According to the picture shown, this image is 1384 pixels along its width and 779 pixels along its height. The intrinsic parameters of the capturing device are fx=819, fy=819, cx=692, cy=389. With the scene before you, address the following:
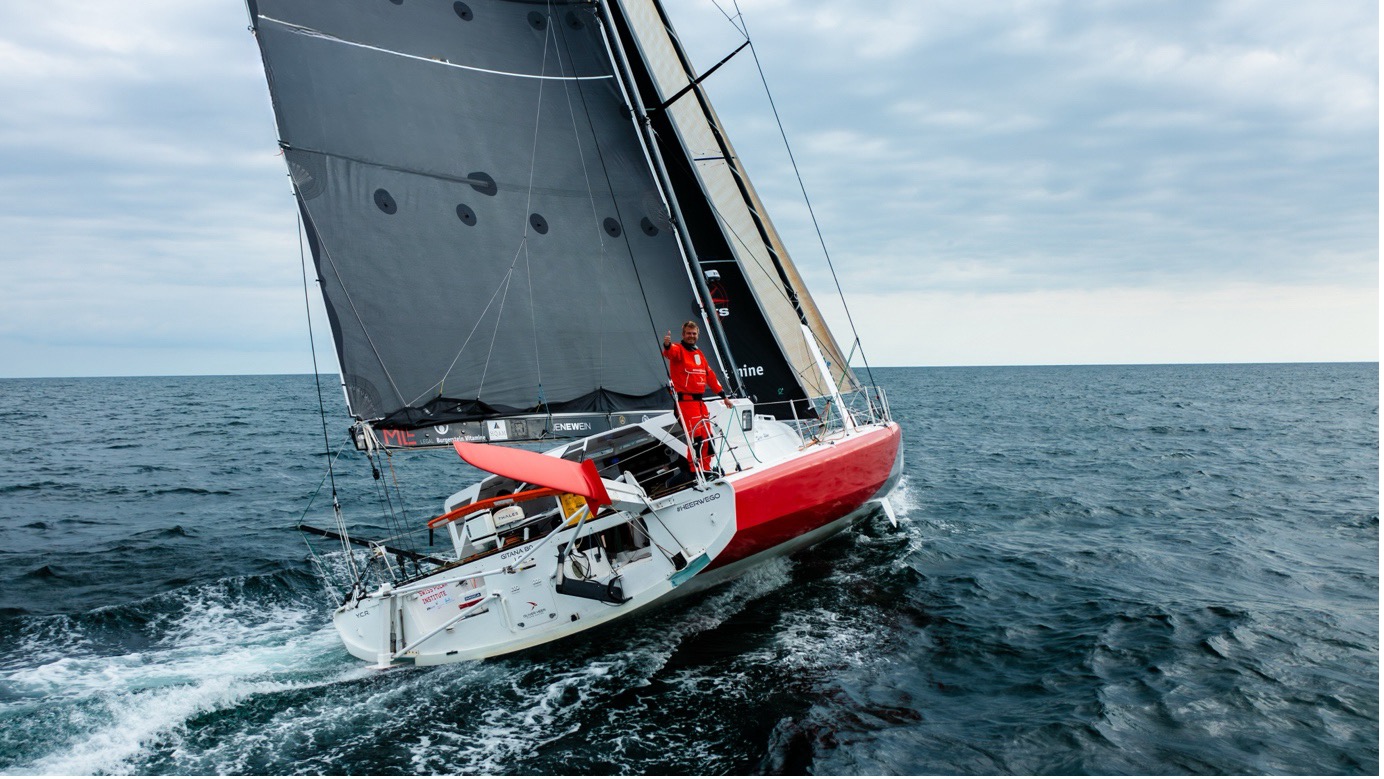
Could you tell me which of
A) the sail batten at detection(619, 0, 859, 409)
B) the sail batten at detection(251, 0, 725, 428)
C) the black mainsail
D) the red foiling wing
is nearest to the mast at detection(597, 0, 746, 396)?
the black mainsail

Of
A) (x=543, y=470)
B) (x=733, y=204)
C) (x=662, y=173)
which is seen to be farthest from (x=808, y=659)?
(x=733, y=204)

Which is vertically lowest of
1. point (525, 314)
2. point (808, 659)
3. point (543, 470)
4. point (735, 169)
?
point (808, 659)

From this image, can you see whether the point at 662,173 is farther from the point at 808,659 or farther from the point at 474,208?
the point at 808,659

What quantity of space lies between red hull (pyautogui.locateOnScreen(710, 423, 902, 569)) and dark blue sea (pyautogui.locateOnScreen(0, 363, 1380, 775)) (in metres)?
0.83

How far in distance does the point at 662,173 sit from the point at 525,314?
2.32 meters

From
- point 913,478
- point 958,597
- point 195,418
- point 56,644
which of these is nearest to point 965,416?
point 913,478

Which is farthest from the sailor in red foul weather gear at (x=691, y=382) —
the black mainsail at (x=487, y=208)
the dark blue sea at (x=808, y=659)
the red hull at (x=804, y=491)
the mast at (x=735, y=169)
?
the mast at (x=735, y=169)

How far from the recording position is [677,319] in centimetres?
1012

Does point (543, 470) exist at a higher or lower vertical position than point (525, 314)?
lower

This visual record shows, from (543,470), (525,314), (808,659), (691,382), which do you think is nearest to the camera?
(543,470)

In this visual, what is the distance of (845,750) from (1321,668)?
462cm

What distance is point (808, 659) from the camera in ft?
24.5

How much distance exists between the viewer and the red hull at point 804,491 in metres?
8.05

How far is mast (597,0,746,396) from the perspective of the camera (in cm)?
945
